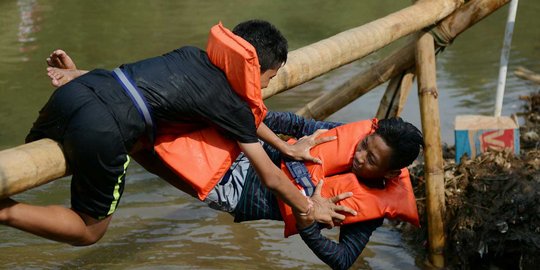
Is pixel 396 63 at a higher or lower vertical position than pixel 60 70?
lower

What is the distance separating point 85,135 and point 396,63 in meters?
2.92

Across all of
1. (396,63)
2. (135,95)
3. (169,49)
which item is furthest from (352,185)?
(169,49)

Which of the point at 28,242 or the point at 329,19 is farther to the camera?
the point at 329,19

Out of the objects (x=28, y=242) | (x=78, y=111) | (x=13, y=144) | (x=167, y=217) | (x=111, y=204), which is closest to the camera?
(x=78, y=111)

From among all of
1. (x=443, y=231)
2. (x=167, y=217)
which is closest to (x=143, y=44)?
(x=167, y=217)

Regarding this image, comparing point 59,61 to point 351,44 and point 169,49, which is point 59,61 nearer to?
point 351,44

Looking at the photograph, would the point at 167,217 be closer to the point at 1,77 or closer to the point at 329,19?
the point at 1,77

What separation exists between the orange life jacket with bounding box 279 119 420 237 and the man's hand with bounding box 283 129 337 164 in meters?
0.02

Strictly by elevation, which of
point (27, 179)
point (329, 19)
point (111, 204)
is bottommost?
point (329, 19)

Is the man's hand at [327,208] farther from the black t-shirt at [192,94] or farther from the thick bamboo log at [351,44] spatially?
the thick bamboo log at [351,44]

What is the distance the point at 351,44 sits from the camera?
15.6 feet

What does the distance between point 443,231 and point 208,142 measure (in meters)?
2.35

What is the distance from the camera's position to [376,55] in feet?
34.3

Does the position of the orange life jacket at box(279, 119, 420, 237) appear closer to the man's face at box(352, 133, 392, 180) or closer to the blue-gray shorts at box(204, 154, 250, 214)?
the man's face at box(352, 133, 392, 180)
